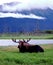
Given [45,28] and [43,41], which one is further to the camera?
[43,41]

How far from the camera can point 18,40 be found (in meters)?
12.1

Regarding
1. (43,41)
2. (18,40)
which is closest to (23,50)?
(18,40)

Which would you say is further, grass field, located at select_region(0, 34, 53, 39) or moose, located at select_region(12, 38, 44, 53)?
grass field, located at select_region(0, 34, 53, 39)

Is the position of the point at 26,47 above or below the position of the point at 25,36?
below

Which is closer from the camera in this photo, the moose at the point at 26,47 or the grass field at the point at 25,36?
the moose at the point at 26,47

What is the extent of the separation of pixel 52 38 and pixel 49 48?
1528 mm

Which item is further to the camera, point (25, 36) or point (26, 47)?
point (25, 36)

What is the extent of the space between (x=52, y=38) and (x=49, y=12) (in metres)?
1.76

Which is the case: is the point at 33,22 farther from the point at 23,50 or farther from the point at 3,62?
the point at 3,62

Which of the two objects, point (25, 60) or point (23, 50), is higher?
point (25, 60)

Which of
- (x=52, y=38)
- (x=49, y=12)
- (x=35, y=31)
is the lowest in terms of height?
(x=52, y=38)

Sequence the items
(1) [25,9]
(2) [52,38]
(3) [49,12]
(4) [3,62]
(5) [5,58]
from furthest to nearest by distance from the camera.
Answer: (2) [52,38] < (3) [49,12] < (1) [25,9] < (5) [5,58] < (4) [3,62]

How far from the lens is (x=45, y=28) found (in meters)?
11.9

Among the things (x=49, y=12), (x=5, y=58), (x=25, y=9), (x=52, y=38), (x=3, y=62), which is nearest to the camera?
(x=3, y=62)
